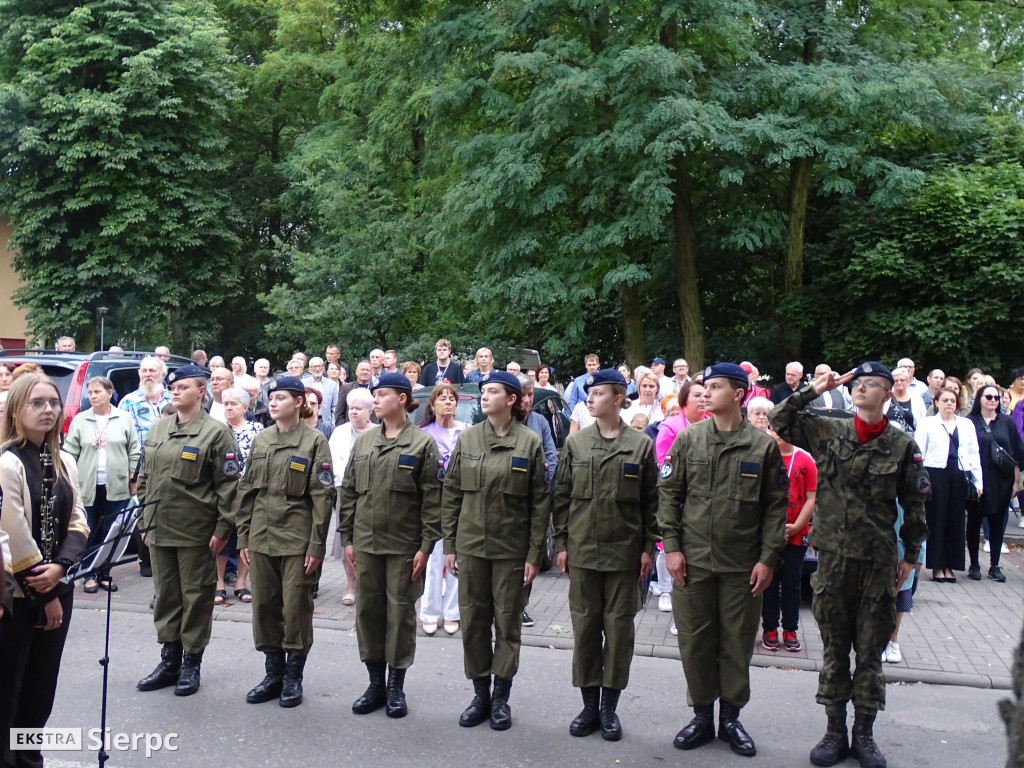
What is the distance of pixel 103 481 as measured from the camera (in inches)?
339

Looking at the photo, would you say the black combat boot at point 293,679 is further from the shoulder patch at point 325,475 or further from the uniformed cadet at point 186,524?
the shoulder patch at point 325,475

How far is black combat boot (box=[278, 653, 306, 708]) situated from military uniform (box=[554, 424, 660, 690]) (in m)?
1.75

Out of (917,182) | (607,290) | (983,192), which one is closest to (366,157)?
(607,290)

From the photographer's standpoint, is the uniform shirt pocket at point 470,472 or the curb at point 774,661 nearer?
the uniform shirt pocket at point 470,472

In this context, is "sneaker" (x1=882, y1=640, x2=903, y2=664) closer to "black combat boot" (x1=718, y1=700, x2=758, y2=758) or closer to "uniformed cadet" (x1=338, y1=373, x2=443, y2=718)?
"black combat boot" (x1=718, y1=700, x2=758, y2=758)

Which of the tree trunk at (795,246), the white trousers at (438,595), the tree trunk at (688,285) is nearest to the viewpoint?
the white trousers at (438,595)

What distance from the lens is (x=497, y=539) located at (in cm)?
561

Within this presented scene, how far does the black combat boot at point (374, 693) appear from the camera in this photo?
575cm

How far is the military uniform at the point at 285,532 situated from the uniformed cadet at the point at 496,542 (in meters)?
0.86

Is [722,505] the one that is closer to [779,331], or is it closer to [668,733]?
[668,733]

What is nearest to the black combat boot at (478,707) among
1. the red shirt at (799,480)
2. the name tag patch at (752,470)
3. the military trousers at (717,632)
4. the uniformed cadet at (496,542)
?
the uniformed cadet at (496,542)

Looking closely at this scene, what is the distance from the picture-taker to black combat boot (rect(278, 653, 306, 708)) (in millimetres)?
5848

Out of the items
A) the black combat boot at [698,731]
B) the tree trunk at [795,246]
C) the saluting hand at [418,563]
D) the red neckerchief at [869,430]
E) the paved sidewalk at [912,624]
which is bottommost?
the paved sidewalk at [912,624]

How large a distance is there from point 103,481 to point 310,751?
452 cm
